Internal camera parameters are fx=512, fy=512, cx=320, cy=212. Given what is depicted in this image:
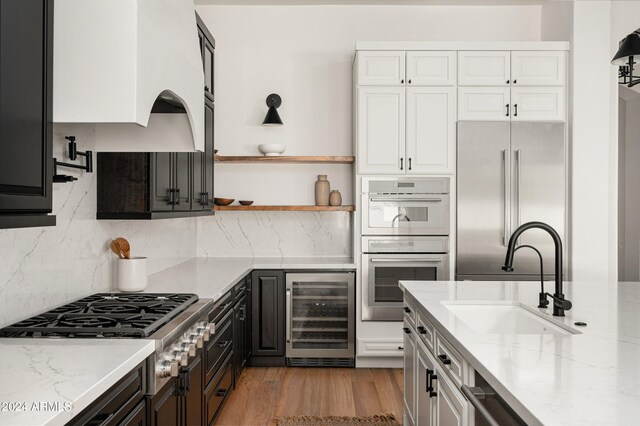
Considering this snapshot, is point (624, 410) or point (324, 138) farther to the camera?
point (324, 138)

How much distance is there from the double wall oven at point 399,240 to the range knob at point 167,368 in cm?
249

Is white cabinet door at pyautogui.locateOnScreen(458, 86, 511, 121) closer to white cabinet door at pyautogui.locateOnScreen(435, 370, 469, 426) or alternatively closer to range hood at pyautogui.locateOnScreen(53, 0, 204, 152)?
white cabinet door at pyautogui.locateOnScreen(435, 370, 469, 426)

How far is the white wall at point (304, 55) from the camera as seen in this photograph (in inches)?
195

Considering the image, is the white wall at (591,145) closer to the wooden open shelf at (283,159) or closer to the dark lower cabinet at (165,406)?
the wooden open shelf at (283,159)

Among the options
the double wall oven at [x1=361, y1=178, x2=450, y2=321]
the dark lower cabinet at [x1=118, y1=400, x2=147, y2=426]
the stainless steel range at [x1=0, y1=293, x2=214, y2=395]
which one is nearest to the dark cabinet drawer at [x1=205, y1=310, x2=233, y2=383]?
the stainless steel range at [x1=0, y1=293, x2=214, y2=395]

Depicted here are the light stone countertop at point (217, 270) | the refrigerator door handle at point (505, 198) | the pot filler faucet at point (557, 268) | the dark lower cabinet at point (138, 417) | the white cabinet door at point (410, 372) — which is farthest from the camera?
the refrigerator door handle at point (505, 198)

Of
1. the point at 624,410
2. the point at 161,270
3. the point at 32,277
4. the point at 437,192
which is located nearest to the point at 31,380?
the point at 32,277

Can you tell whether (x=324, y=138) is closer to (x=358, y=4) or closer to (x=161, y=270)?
(x=358, y=4)

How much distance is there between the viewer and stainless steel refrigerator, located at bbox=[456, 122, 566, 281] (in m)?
4.29

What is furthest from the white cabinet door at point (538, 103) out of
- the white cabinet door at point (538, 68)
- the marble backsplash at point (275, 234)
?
the marble backsplash at point (275, 234)

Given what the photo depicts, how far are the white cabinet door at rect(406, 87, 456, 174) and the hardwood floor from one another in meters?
1.76

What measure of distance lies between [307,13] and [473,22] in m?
1.61

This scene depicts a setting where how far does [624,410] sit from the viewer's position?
1.13 m

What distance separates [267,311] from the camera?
4.34 meters
